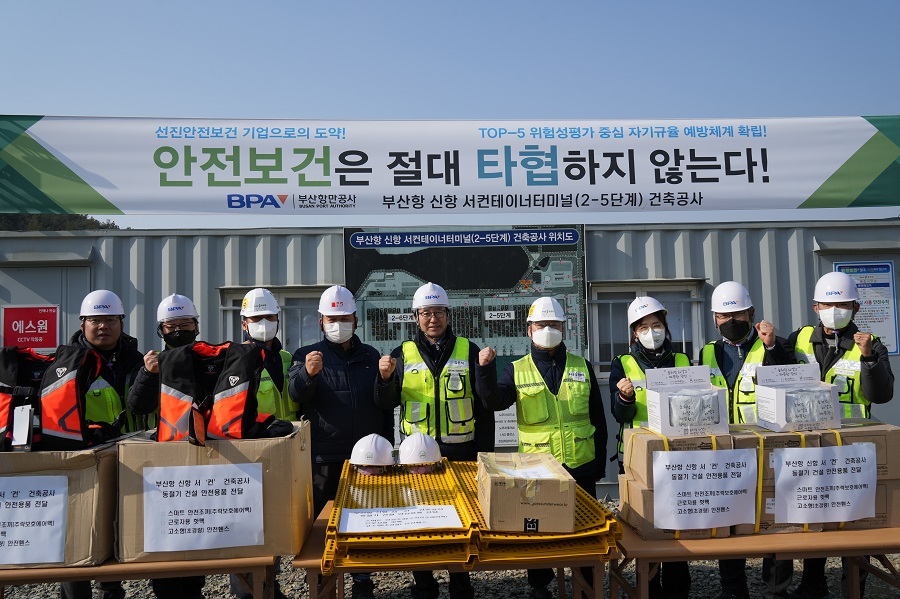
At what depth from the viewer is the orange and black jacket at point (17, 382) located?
103 inches

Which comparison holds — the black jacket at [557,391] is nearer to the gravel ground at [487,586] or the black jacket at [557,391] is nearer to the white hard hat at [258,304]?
the gravel ground at [487,586]

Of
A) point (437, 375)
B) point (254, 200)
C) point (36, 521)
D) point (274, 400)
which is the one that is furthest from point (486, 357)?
point (254, 200)

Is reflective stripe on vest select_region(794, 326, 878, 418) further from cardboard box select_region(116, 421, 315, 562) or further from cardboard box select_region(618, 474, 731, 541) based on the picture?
cardboard box select_region(116, 421, 315, 562)

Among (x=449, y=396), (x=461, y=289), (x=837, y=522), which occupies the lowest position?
(x=837, y=522)

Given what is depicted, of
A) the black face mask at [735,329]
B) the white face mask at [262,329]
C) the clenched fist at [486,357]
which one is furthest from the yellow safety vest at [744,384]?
the white face mask at [262,329]

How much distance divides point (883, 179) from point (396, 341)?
15.6 ft

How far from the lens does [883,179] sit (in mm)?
5477

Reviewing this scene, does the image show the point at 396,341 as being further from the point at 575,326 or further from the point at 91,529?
the point at 91,529

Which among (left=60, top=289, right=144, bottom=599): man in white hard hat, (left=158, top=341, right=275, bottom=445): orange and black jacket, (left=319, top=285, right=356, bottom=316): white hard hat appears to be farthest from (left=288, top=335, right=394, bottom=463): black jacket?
(left=158, top=341, right=275, bottom=445): orange and black jacket

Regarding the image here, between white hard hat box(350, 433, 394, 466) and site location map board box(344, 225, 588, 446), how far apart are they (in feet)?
9.32

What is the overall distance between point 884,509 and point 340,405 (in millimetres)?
3041

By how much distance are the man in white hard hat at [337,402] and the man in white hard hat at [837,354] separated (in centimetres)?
290

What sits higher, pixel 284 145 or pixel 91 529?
pixel 284 145

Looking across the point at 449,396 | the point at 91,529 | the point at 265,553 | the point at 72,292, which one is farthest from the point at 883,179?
the point at 72,292
